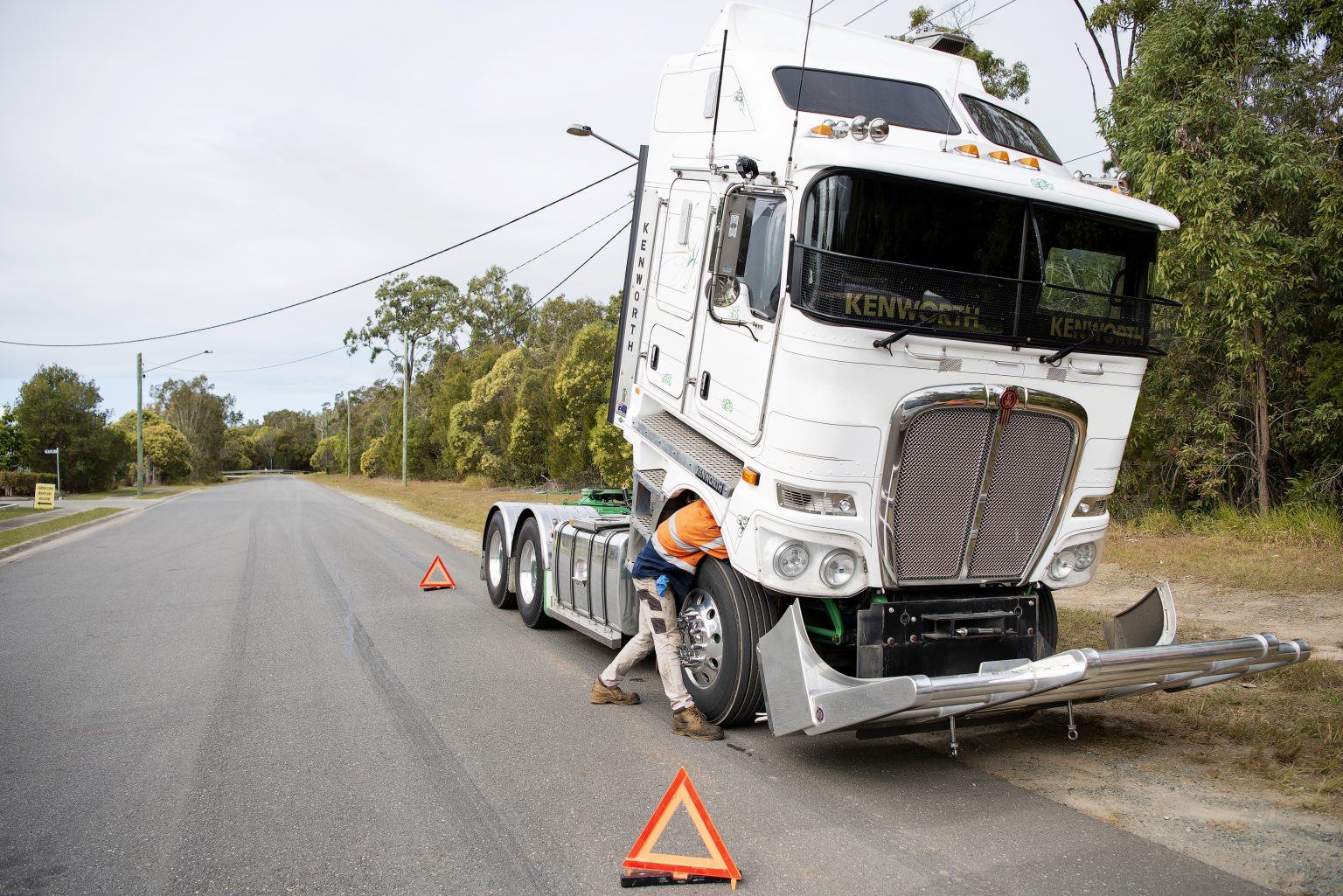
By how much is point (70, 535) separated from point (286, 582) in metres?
12.3

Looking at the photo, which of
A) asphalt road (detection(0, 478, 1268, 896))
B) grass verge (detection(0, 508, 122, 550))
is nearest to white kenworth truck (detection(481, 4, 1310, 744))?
asphalt road (detection(0, 478, 1268, 896))

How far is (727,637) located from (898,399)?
1.80 metres

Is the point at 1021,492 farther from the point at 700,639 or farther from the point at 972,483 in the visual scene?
the point at 700,639

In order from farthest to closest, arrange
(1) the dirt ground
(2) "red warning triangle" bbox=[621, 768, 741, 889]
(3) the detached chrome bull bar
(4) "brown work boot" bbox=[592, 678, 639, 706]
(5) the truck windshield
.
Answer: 1. (4) "brown work boot" bbox=[592, 678, 639, 706]
2. (5) the truck windshield
3. (3) the detached chrome bull bar
4. (1) the dirt ground
5. (2) "red warning triangle" bbox=[621, 768, 741, 889]

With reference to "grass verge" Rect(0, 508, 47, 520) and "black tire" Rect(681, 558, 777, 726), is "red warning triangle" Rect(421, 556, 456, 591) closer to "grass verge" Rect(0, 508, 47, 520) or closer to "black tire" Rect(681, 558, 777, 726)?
"black tire" Rect(681, 558, 777, 726)

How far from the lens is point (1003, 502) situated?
548 cm

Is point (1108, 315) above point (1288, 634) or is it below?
above

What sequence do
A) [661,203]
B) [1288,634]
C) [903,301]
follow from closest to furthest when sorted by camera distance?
[903,301]
[661,203]
[1288,634]

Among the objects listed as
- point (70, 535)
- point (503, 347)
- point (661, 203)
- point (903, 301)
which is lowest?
point (70, 535)

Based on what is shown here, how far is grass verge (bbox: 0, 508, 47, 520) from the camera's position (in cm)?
2638

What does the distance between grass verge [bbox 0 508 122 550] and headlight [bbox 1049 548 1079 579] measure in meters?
18.4

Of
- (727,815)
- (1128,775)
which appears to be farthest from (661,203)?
(1128,775)

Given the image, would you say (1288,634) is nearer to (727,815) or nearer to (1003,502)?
(1003,502)

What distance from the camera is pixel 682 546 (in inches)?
235
